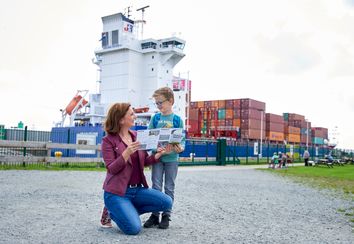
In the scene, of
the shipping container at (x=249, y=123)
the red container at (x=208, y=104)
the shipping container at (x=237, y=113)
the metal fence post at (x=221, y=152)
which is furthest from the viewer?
the red container at (x=208, y=104)

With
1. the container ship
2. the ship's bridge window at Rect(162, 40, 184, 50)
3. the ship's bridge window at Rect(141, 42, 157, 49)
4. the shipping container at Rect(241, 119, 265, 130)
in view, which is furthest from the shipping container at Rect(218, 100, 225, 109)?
the ship's bridge window at Rect(141, 42, 157, 49)

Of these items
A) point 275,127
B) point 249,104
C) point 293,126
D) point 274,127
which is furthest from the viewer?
point 293,126

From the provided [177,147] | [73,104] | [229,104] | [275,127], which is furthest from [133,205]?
[275,127]

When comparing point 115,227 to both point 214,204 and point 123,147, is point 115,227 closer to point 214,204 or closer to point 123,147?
point 123,147

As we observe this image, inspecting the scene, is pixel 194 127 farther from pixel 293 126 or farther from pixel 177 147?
pixel 177 147

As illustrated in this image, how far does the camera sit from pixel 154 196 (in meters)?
4.24

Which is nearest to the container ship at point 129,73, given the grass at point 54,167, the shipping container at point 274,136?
the grass at point 54,167

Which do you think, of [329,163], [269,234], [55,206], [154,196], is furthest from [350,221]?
[329,163]

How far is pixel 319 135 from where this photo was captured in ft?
232

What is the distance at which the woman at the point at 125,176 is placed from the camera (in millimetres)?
3941

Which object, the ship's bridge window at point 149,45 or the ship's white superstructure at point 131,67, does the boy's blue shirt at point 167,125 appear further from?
the ship's bridge window at point 149,45

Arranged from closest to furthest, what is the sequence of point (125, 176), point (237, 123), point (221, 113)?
point (125, 176)
point (237, 123)
point (221, 113)

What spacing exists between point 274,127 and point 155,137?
51396 mm

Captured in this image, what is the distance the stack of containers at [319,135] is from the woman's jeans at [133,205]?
67.4 m
